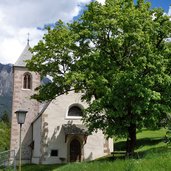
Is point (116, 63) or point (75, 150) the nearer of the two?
point (116, 63)

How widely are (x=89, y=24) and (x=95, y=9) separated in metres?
1.19

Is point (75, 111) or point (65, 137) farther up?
point (75, 111)

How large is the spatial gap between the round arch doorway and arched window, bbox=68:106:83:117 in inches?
109

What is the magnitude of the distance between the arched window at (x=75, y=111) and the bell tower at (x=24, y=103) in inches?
311

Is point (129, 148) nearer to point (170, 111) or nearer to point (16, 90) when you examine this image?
point (170, 111)

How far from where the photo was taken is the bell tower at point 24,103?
143 feet

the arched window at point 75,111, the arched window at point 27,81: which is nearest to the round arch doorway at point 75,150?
the arched window at point 75,111

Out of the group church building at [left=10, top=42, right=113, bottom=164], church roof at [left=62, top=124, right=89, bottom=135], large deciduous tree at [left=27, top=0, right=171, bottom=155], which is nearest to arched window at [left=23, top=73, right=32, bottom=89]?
church building at [left=10, top=42, right=113, bottom=164]

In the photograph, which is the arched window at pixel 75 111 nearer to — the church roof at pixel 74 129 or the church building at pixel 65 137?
the church building at pixel 65 137

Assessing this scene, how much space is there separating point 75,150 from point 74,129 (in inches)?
93.7

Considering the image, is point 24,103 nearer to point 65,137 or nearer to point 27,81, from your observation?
point 27,81

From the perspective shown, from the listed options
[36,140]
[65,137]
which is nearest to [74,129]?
[65,137]

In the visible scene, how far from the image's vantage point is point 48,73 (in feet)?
93.2

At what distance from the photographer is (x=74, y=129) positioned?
122ft
